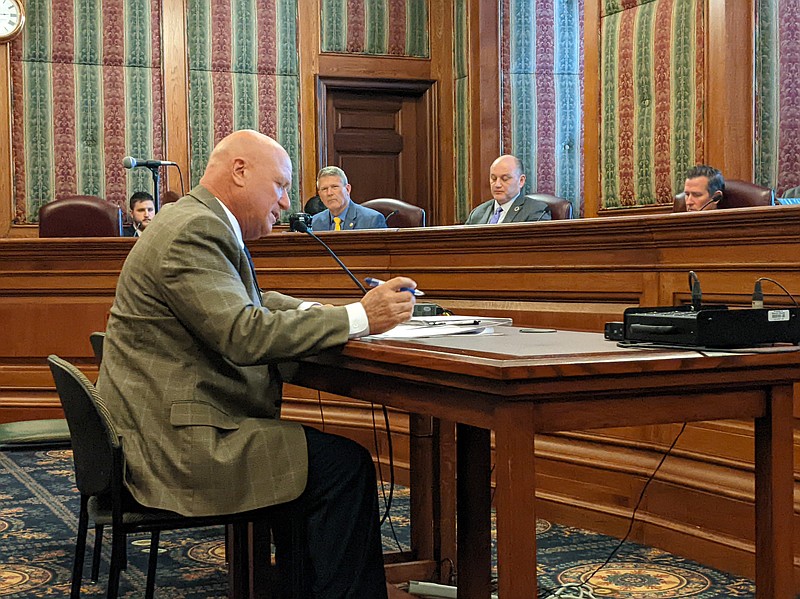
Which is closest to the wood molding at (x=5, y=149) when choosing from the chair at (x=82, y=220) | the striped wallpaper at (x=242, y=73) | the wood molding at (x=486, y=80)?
the striped wallpaper at (x=242, y=73)

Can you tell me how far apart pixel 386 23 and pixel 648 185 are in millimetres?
2951

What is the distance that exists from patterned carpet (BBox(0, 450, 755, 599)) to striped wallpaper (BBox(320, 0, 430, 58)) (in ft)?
17.0

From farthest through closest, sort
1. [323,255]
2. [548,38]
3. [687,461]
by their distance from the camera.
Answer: [548,38]
[323,255]
[687,461]

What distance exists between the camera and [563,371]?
175 cm

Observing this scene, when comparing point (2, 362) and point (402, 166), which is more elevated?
point (402, 166)

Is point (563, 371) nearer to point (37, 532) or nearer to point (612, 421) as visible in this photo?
point (612, 421)

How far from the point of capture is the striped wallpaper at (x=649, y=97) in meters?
6.21

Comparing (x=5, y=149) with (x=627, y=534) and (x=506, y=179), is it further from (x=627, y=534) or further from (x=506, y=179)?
(x=627, y=534)

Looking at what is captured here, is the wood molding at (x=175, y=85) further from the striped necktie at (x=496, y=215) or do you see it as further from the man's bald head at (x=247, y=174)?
the man's bald head at (x=247, y=174)

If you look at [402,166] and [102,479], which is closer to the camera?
[102,479]

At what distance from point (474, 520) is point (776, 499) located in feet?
2.24

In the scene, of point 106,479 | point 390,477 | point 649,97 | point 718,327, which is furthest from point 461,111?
A: point 718,327

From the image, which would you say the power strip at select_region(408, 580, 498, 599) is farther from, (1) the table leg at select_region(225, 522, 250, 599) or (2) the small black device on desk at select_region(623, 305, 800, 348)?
(2) the small black device on desk at select_region(623, 305, 800, 348)

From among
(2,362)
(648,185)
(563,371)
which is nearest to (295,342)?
(563,371)
